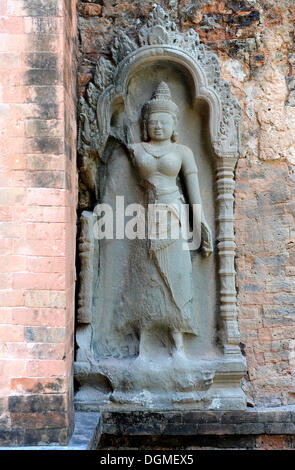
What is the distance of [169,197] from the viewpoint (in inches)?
183

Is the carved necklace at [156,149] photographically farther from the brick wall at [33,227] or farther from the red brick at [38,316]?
the red brick at [38,316]

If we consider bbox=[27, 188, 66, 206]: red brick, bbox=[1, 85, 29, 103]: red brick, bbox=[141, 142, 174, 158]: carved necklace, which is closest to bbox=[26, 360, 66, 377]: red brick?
bbox=[27, 188, 66, 206]: red brick

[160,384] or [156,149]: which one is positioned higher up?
[156,149]

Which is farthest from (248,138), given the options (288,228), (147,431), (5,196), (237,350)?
(147,431)

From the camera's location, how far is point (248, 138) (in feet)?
16.2

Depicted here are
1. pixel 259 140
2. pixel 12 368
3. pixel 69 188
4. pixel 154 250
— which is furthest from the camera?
pixel 259 140

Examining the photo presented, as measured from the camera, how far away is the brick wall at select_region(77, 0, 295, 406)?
4.80 metres

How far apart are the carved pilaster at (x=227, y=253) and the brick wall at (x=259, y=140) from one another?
15 cm

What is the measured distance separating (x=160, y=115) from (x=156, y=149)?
1.02 ft

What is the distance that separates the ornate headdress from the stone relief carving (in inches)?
0.4

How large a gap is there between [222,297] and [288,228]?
929mm

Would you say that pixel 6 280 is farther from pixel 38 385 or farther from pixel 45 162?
pixel 45 162

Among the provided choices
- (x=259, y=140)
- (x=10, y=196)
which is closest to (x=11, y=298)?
(x=10, y=196)

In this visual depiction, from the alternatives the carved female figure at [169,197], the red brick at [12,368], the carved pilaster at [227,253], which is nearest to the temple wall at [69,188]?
the red brick at [12,368]
